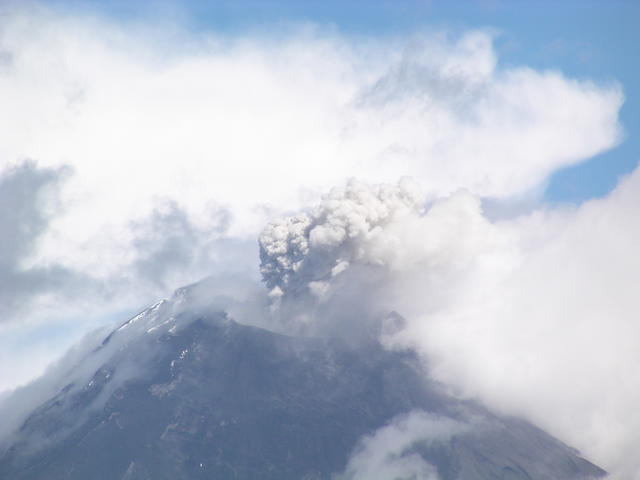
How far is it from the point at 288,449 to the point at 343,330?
104 feet

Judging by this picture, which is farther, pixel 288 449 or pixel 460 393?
pixel 460 393

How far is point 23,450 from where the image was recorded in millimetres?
159625

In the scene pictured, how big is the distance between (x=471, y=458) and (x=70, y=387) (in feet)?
357

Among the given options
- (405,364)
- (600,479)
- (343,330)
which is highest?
(343,330)

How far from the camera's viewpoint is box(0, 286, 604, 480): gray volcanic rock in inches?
5344

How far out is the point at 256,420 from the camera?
467ft

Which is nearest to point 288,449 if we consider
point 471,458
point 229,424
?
point 229,424

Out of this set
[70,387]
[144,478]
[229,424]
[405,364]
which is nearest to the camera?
[144,478]

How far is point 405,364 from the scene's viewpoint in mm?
151875

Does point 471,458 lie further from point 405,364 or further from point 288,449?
point 288,449

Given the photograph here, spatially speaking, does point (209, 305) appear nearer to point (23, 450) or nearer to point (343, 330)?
point (343, 330)

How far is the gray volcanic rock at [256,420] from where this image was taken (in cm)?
13575

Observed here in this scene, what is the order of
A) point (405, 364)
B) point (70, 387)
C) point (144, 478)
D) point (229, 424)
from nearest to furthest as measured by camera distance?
point (144, 478), point (229, 424), point (405, 364), point (70, 387)

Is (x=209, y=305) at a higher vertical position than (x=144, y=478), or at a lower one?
higher
